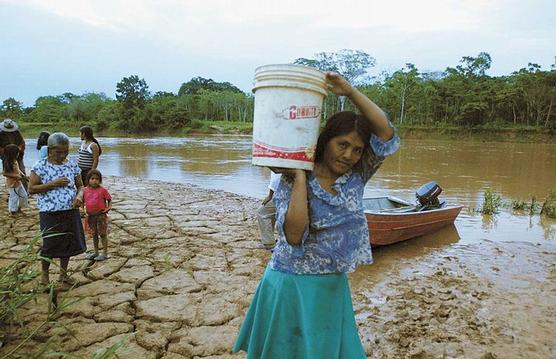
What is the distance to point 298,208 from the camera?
151cm

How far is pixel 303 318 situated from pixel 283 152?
628 mm

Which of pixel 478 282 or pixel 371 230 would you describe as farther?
pixel 371 230

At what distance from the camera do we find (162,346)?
309 centimetres

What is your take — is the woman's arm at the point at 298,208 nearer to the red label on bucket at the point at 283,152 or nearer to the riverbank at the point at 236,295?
the red label on bucket at the point at 283,152

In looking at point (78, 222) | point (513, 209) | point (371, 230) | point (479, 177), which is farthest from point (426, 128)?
point (78, 222)

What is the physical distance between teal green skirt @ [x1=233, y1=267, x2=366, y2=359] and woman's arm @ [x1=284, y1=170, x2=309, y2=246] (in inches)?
8.7

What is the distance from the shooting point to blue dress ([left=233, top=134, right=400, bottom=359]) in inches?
63.7

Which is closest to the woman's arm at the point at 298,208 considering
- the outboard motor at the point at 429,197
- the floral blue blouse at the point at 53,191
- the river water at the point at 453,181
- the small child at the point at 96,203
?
the floral blue blouse at the point at 53,191

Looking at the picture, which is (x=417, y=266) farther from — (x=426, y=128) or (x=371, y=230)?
(x=426, y=128)

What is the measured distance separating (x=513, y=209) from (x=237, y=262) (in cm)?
705

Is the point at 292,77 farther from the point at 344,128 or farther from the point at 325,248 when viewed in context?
the point at 325,248

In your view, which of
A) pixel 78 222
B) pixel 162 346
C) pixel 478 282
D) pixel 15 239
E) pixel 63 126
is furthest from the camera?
pixel 63 126

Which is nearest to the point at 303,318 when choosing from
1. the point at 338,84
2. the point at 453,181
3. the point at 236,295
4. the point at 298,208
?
the point at 298,208

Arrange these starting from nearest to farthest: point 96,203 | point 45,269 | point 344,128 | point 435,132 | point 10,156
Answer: point 344,128, point 45,269, point 96,203, point 10,156, point 435,132
